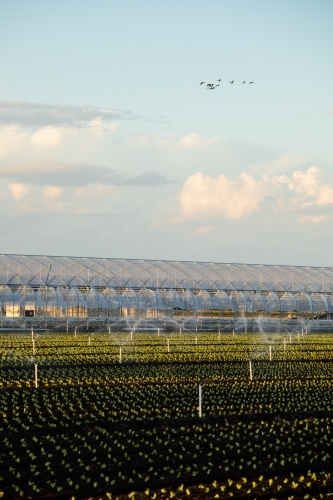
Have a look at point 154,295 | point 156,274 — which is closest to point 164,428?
point 154,295

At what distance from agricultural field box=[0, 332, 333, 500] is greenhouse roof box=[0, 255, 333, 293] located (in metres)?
26.7

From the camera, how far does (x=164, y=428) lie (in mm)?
17828

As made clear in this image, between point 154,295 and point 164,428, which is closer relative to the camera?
point 164,428

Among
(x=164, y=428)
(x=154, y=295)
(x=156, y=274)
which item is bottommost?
(x=164, y=428)

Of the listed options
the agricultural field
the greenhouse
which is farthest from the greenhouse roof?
the agricultural field

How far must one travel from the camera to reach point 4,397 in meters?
22.2

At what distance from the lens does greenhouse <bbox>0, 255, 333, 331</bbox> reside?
57.0 metres

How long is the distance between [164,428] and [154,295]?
42621 mm

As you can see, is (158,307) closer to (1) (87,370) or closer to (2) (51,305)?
(2) (51,305)

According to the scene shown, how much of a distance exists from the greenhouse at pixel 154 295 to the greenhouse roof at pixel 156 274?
74mm

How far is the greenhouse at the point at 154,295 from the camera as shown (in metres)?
57.0

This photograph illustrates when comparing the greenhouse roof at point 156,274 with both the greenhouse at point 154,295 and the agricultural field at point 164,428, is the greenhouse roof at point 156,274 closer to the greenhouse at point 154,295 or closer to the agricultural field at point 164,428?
the greenhouse at point 154,295

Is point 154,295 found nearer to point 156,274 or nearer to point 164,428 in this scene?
point 156,274

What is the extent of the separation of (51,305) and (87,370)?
28614 mm
